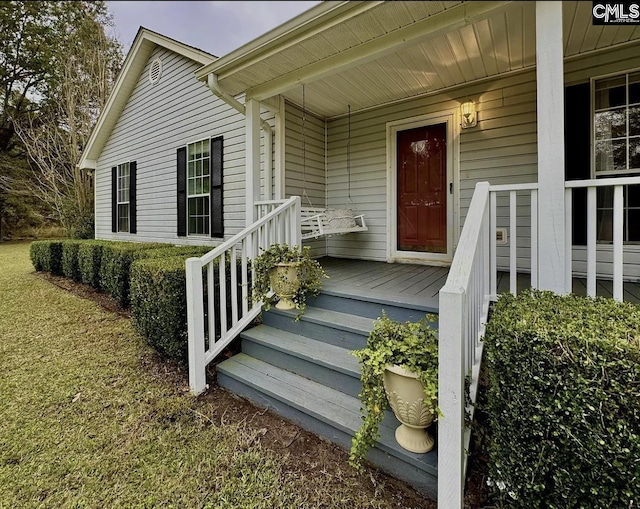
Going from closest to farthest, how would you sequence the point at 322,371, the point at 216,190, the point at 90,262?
the point at 322,371 < the point at 216,190 < the point at 90,262

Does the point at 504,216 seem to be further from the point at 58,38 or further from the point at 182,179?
the point at 182,179

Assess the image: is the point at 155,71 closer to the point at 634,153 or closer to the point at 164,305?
the point at 164,305

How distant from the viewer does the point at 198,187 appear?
19.5 ft

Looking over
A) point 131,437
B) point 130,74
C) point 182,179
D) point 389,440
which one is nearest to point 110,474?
point 131,437

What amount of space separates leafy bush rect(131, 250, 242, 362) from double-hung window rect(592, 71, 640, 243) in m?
3.90

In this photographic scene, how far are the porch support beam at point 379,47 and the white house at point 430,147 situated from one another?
0.04ft

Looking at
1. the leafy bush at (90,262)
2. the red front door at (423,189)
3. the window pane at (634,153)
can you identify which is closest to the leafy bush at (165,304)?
the red front door at (423,189)

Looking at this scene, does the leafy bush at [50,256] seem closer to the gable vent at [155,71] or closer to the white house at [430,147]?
the white house at [430,147]

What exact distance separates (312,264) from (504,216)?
8.20 ft

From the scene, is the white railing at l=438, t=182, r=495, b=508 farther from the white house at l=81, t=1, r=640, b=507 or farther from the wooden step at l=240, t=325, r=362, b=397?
the wooden step at l=240, t=325, r=362, b=397

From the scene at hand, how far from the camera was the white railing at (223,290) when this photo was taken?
2.63m

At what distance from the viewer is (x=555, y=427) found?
1.31 metres

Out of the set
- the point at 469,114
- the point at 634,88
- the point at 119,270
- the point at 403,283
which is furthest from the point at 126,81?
the point at 634,88

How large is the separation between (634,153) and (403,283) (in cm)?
267
